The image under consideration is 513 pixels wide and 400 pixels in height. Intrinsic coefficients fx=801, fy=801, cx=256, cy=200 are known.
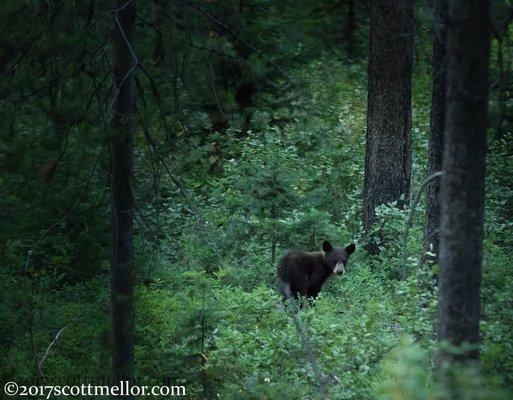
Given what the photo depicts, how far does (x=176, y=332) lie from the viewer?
9.55 metres

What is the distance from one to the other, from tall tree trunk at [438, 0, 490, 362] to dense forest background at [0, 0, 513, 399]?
1.66 feet

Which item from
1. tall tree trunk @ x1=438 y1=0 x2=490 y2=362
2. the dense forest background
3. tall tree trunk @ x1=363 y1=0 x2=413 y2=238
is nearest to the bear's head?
the dense forest background

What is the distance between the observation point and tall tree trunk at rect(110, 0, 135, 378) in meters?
8.14

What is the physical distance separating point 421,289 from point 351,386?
175 centimetres

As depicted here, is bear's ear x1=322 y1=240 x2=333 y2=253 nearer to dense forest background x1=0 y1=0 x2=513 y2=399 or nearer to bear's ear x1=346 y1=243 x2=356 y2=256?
bear's ear x1=346 y1=243 x2=356 y2=256

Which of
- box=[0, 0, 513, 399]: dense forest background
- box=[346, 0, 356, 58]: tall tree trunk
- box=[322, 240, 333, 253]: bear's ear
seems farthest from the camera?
box=[346, 0, 356, 58]: tall tree trunk

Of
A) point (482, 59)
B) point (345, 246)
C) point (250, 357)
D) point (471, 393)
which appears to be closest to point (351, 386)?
point (250, 357)

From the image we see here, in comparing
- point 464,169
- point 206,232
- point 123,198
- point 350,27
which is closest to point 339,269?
point 206,232

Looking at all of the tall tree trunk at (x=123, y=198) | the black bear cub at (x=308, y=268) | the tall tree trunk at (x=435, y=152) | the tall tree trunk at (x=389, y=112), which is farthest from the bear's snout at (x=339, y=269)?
the tall tree trunk at (x=123, y=198)

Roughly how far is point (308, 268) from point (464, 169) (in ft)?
22.9

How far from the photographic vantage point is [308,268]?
12.6 metres

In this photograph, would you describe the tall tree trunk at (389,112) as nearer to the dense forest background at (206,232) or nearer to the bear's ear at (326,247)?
the dense forest background at (206,232)

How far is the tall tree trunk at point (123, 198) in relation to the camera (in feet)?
26.7

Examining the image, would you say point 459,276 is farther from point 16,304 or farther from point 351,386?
point 16,304
